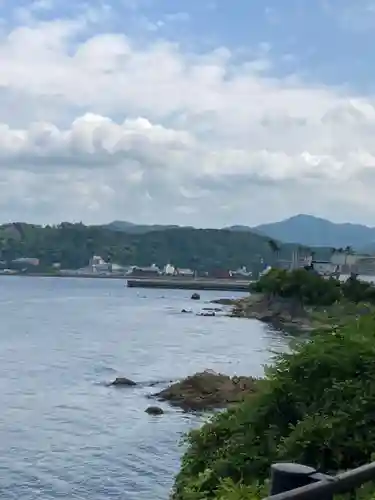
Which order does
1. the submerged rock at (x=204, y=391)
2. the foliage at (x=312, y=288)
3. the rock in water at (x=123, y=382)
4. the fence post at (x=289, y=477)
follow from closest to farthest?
the fence post at (x=289, y=477) → the submerged rock at (x=204, y=391) → the rock in water at (x=123, y=382) → the foliage at (x=312, y=288)

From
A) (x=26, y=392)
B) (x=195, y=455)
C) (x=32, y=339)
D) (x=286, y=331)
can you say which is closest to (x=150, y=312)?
(x=286, y=331)

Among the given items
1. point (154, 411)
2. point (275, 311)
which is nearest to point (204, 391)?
point (154, 411)

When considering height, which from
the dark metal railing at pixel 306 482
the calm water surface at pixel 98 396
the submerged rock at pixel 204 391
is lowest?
the calm water surface at pixel 98 396

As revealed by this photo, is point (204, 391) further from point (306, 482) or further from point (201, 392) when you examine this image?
point (306, 482)

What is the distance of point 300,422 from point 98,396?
34305 millimetres

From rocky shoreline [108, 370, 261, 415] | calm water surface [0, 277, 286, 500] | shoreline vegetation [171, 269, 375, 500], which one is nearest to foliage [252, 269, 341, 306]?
calm water surface [0, 277, 286, 500]

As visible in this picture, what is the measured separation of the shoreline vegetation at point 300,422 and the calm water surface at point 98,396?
42.0ft

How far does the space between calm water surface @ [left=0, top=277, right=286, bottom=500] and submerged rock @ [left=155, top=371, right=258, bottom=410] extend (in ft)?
5.49

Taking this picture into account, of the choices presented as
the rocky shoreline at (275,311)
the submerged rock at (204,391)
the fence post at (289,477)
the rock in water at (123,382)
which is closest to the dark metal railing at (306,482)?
the fence post at (289,477)

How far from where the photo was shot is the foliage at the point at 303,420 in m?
9.52

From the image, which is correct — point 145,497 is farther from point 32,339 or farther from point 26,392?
point 32,339

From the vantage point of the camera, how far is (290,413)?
10.7 m

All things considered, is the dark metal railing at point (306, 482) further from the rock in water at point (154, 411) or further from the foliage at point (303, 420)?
the rock in water at point (154, 411)

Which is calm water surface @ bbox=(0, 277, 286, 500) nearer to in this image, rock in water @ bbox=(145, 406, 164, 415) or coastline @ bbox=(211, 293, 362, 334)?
rock in water @ bbox=(145, 406, 164, 415)
